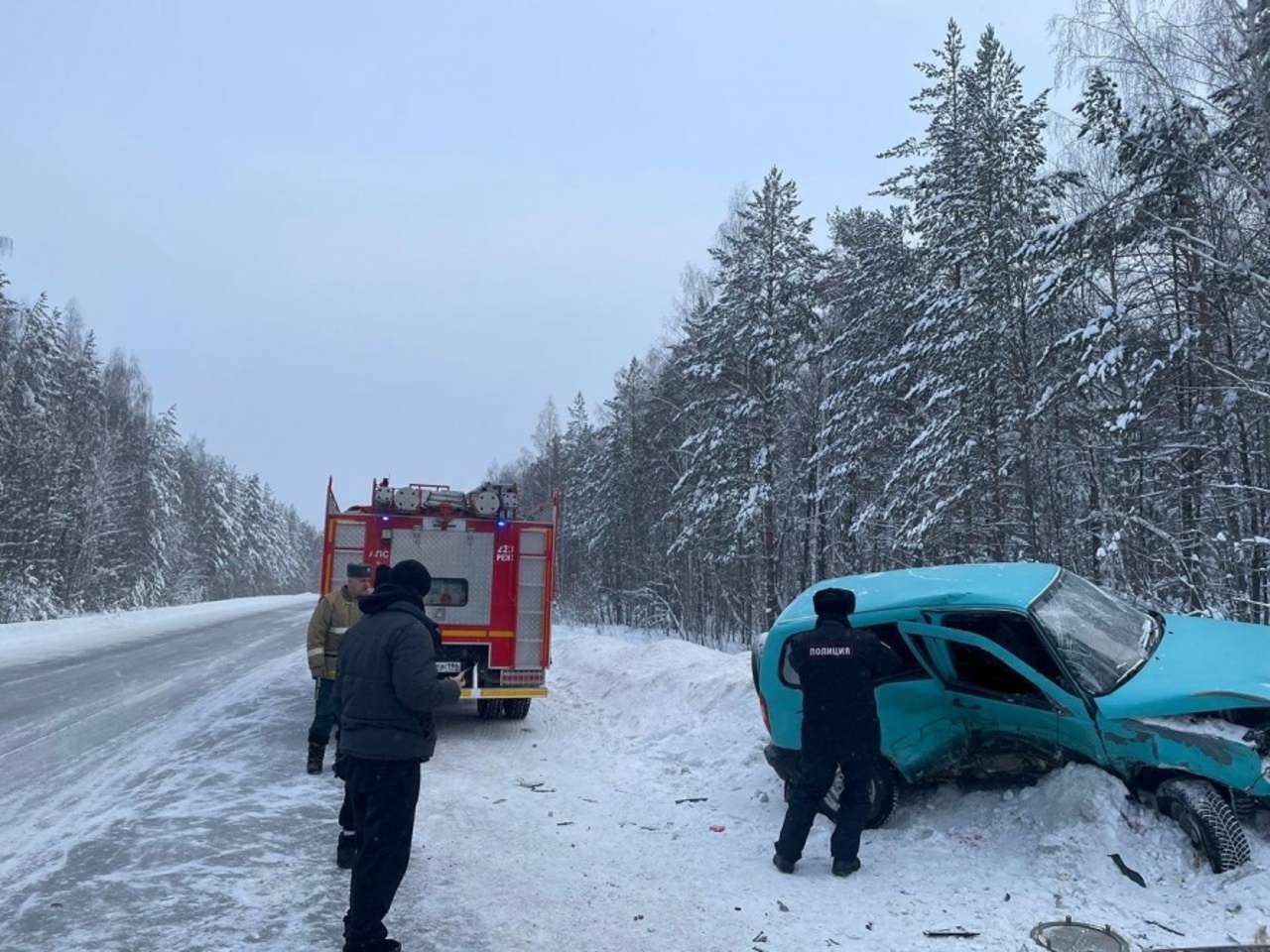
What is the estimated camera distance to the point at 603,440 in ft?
156

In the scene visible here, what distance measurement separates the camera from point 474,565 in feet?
34.5

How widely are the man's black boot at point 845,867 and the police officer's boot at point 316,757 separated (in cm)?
492

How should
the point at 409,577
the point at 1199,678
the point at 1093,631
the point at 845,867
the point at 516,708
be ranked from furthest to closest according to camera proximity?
the point at 516,708 < the point at 1093,631 < the point at 845,867 < the point at 1199,678 < the point at 409,577

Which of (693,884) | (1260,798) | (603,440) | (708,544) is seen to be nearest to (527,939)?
(693,884)

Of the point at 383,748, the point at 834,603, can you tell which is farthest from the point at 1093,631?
the point at 383,748

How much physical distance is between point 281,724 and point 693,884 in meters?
6.87

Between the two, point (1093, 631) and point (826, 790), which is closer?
point (826, 790)

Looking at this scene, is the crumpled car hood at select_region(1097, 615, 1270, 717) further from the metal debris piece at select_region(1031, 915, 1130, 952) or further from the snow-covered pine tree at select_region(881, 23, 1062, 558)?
the snow-covered pine tree at select_region(881, 23, 1062, 558)

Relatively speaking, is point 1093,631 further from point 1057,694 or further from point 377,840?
point 377,840

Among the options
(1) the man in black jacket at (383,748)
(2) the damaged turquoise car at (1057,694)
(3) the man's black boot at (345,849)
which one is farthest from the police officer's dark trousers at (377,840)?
(2) the damaged turquoise car at (1057,694)

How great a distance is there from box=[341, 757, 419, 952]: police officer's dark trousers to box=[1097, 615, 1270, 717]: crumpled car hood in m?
4.28

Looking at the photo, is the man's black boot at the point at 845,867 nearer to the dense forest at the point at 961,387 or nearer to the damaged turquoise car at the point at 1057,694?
the damaged turquoise car at the point at 1057,694

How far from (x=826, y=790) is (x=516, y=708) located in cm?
625

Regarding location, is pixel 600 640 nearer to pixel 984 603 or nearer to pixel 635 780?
pixel 635 780
